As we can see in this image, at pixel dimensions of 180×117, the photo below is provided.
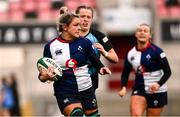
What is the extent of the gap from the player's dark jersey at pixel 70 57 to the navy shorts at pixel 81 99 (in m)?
0.08

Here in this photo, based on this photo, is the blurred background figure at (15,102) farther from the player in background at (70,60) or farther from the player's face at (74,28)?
the player's face at (74,28)

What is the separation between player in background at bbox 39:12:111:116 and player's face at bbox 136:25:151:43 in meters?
2.16

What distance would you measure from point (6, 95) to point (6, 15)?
472 cm

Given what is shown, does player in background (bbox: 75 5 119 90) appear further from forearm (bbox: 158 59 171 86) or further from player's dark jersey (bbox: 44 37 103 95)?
forearm (bbox: 158 59 171 86)

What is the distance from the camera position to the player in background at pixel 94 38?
10.5 m

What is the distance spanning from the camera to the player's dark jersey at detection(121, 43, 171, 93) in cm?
1186

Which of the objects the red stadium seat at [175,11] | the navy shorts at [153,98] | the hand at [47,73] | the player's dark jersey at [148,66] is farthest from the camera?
the red stadium seat at [175,11]

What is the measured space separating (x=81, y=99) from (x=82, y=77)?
30cm

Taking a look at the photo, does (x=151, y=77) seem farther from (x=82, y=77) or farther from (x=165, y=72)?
(x=82, y=77)

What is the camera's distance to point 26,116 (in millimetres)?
22688

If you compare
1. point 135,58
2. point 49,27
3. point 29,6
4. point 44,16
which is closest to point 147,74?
point 135,58

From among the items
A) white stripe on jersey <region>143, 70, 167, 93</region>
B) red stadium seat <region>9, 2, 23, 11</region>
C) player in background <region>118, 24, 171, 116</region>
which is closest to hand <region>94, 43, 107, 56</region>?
player in background <region>118, 24, 171, 116</region>

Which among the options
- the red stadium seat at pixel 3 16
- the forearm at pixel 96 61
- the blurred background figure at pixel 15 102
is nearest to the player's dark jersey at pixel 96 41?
the forearm at pixel 96 61

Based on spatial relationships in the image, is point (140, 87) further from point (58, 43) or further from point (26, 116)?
point (26, 116)
